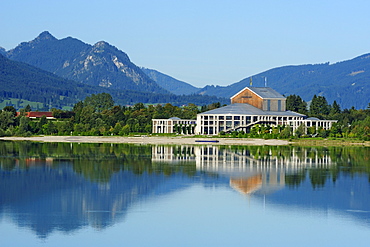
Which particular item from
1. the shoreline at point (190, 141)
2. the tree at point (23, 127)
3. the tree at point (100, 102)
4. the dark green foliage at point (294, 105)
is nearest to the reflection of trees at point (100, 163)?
the shoreline at point (190, 141)

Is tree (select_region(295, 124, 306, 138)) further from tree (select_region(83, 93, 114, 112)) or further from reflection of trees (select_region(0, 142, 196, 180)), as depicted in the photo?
tree (select_region(83, 93, 114, 112))

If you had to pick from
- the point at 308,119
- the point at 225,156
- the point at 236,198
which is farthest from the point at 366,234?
the point at 308,119

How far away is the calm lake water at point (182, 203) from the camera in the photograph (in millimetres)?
30094

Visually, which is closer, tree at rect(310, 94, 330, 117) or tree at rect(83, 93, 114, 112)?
tree at rect(310, 94, 330, 117)

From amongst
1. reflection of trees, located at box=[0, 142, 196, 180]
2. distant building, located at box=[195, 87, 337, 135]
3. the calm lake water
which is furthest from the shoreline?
the calm lake water

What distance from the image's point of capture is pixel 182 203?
38250 millimetres

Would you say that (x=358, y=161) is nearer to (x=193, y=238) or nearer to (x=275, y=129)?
(x=193, y=238)

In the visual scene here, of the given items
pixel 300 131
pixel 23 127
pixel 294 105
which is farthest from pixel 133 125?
pixel 294 105

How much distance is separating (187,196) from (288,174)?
1350cm

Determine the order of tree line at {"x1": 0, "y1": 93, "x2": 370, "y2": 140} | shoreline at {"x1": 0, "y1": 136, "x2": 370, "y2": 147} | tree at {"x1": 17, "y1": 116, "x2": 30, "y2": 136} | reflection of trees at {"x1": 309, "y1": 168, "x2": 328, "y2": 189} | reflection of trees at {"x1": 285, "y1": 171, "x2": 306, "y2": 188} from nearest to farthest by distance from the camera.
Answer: reflection of trees at {"x1": 285, "y1": 171, "x2": 306, "y2": 188} → reflection of trees at {"x1": 309, "y1": 168, "x2": 328, "y2": 189} → shoreline at {"x1": 0, "y1": 136, "x2": 370, "y2": 147} → tree line at {"x1": 0, "y1": 93, "x2": 370, "y2": 140} → tree at {"x1": 17, "y1": 116, "x2": 30, "y2": 136}

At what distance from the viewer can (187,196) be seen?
40.8m

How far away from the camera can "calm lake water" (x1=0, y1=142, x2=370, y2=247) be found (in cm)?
3009

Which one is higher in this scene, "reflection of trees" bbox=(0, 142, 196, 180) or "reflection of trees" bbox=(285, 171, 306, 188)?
"reflection of trees" bbox=(0, 142, 196, 180)

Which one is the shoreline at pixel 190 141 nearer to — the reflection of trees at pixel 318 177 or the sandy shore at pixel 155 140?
the sandy shore at pixel 155 140
